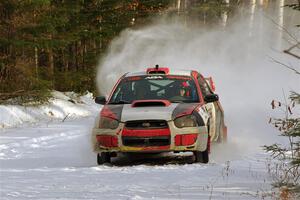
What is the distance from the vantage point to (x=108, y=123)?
891 cm

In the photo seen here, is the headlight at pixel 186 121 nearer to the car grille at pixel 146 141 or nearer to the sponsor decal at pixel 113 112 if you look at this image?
the car grille at pixel 146 141

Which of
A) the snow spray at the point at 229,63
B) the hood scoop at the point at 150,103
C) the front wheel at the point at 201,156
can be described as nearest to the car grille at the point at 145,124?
the hood scoop at the point at 150,103

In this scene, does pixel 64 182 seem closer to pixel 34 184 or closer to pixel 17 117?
pixel 34 184

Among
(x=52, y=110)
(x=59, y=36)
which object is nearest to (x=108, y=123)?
(x=52, y=110)

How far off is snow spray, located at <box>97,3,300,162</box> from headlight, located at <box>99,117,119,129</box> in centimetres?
316

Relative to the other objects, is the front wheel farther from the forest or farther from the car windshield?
the forest

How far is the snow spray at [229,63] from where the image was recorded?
54.0 ft

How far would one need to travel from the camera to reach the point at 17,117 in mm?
17016

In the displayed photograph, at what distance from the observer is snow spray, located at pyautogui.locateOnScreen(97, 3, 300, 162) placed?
54.0ft

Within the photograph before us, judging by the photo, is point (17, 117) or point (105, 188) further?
point (17, 117)

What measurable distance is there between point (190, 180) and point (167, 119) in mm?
1727

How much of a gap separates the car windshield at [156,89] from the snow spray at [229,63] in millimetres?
1825

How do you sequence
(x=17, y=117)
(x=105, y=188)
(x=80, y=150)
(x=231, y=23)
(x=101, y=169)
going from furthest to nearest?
(x=231, y=23) < (x=17, y=117) < (x=80, y=150) < (x=101, y=169) < (x=105, y=188)

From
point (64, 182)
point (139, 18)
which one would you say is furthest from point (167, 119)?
point (139, 18)
